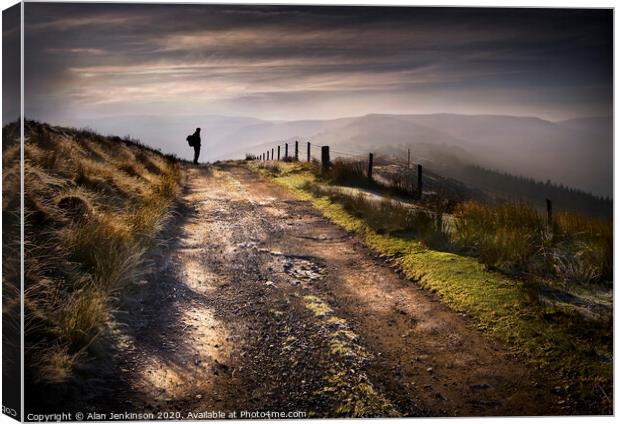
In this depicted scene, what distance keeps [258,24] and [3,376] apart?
13.2 feet

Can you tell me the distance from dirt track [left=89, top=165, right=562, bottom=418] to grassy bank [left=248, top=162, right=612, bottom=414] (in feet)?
0.63

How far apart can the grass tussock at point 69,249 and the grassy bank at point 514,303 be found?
3095 mm

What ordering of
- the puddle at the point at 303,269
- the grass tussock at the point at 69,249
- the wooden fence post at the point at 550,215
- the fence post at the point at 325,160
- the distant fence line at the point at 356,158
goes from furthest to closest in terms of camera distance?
the fence post at the point at 325,160 → the distant fence line at the point at 356,158 → the wooden fence post at the point at 550,215 → the puddle at the point at 303,269 → the grass tussock at the point at 69,249

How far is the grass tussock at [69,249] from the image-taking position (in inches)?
140

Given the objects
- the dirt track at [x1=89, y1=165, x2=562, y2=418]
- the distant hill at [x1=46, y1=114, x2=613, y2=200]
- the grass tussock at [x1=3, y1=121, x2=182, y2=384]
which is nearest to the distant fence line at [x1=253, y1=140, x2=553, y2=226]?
the distant hill at [x1=46, y1=114, x2=613, y2=200]

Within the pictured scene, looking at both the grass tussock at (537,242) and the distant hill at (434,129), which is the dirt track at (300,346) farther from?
the distant hill at (434,129)

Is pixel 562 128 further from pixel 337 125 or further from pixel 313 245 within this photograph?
→ pixel 313 245

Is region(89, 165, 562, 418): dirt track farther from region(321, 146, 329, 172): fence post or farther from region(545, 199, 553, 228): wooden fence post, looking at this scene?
region(321, 146, 329, 172): fence post

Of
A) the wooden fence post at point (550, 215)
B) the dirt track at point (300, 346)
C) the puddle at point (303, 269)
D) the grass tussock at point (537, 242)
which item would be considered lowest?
the dirt track at point (300, 346)

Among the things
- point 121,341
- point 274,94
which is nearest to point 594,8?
point 274,94

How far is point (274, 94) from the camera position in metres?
5.54

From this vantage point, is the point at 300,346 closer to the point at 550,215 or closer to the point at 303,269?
the point at 303,269

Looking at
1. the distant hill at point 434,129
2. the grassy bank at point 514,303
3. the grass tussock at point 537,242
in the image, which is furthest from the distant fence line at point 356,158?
the grassy bank at point 514,303

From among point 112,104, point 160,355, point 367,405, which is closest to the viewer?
point 367,405
